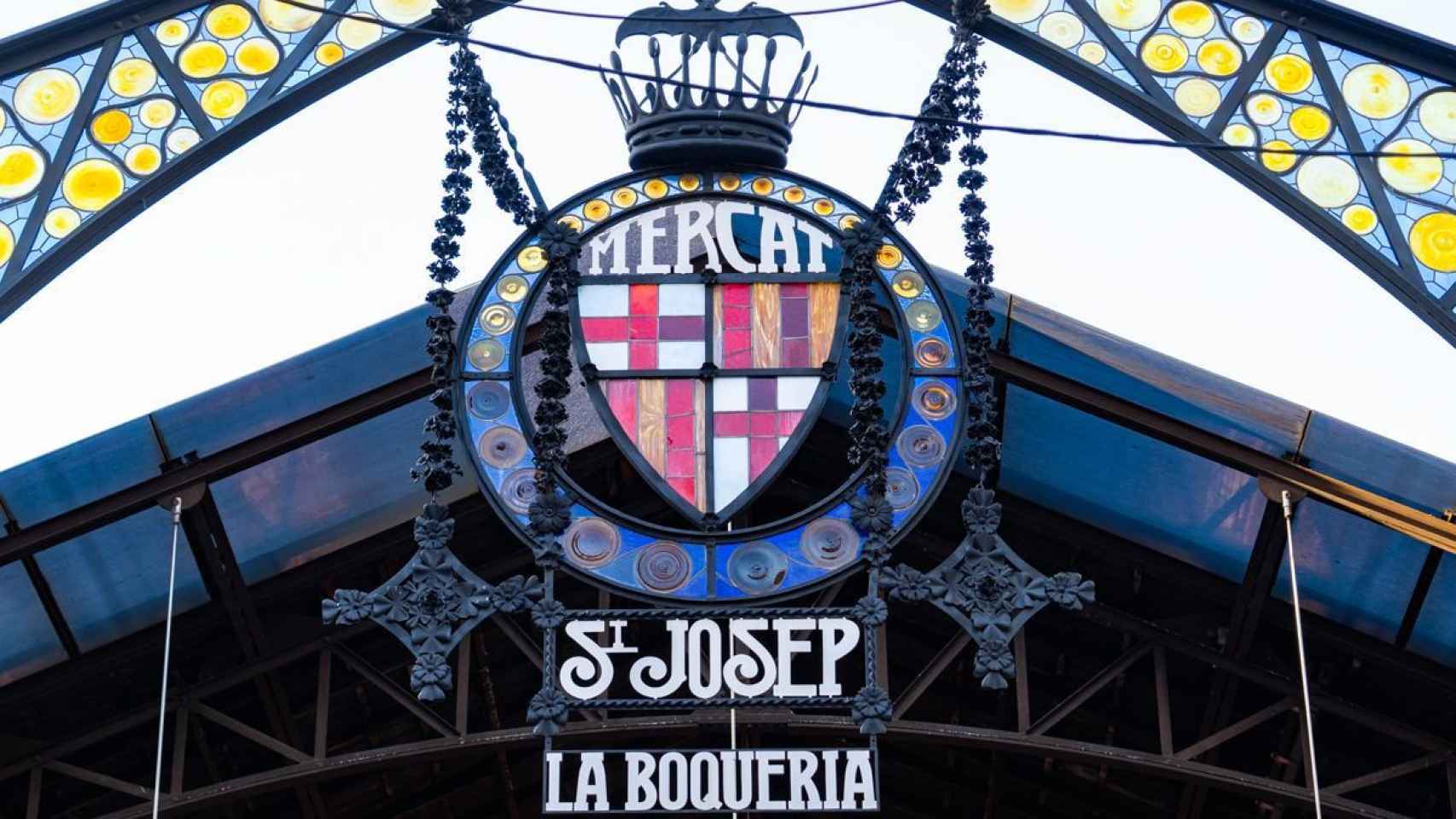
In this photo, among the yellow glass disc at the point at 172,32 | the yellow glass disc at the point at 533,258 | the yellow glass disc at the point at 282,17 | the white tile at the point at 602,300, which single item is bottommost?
the white tile at the point at 602,300

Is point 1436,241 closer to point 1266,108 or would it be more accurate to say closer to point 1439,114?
point 1439,114

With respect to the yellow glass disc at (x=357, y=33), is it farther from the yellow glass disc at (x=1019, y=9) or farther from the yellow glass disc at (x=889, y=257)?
the yellow glass disc at (x=1019, y=9)

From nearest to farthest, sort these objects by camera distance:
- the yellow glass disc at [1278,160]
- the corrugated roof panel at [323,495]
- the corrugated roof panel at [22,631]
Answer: the yellow glass disc at [1278,160] < the corrugated roof panel at [22,631] < the corrugated roof panel at [323,495]

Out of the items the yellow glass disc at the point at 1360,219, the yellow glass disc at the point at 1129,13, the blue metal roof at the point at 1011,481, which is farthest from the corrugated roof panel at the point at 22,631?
the yellow glass disc at the point at 1360,219

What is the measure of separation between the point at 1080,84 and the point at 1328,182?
1.12 metres

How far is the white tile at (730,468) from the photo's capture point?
11250mm

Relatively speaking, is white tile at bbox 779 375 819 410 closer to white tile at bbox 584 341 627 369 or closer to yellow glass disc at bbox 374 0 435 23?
white tile at bbox 584 341 627 369

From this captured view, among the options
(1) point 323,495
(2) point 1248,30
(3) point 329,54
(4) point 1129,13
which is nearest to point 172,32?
(3) point 329,54

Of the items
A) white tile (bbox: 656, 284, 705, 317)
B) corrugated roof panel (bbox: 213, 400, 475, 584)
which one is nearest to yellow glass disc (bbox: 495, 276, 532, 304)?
white tile (bbox: 656, 284, 705, 317)

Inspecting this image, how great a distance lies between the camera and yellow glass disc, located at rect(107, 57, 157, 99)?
11336 mm

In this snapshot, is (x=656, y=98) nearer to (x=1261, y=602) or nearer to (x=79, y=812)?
(x=1261, y=602)

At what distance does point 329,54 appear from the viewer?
1150 centimetres

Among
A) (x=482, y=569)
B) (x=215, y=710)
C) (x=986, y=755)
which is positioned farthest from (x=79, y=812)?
(x=986, y=755)

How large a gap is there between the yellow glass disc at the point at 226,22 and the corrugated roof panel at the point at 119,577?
430cm
